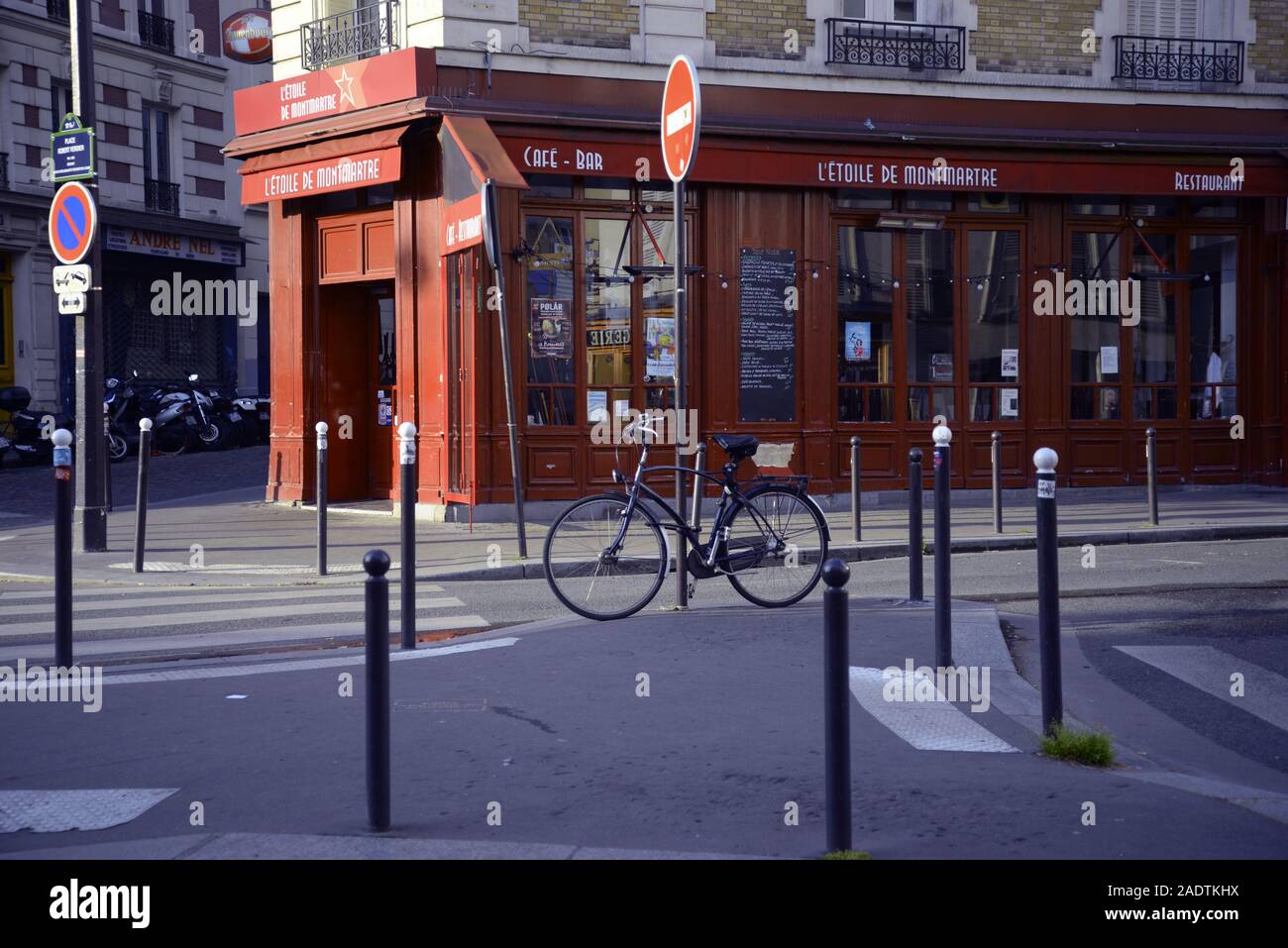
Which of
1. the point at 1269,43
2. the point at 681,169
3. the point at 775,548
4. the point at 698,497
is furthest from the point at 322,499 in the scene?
the point at 1269,43

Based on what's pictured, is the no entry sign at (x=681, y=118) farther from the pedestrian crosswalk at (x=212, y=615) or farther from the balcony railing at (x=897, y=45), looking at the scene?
the balcony railing at (x=897, y=45)

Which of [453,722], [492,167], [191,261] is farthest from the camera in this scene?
[191,261]

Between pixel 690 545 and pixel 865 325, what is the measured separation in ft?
27.1

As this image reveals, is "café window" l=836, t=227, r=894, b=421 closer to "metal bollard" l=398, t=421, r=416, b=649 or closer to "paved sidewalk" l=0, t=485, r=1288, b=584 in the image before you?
"paved sidewalk" l=0, t=485, r=1288, b=584

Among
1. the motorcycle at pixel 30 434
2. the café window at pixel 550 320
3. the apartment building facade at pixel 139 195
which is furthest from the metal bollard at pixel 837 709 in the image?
the apartment building facade at pixel 139 195

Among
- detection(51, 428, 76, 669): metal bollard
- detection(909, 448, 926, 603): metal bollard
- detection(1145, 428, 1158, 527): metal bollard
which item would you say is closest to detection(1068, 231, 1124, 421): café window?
detection(1145, 428, 1158, 527): metal bollard

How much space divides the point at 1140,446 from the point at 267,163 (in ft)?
36.9

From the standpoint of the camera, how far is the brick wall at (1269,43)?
17.2 m

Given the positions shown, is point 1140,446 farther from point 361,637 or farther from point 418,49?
point 361,637

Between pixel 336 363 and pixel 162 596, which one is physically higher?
pixel 336 363

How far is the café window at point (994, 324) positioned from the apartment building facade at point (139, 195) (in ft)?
55.4

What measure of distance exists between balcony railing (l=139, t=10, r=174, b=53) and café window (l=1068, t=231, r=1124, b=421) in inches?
895
